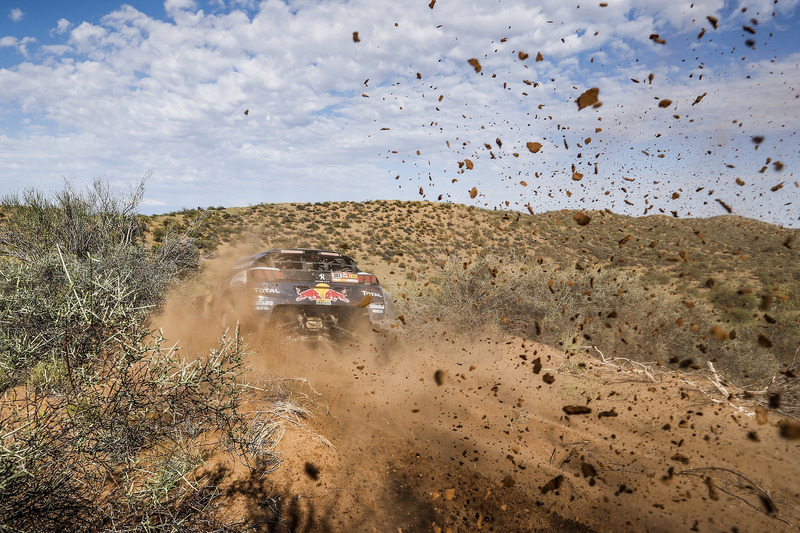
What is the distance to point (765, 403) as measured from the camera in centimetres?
514

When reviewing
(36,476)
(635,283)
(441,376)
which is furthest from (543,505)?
(635,283)

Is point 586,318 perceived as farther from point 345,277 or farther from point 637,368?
point 345,277

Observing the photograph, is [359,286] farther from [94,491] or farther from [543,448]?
[94,491]

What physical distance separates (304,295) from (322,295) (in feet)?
1.04

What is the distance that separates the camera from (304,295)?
701 cm

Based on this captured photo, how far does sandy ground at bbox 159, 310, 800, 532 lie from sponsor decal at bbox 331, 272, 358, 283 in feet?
5.42

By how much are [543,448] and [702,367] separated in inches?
206

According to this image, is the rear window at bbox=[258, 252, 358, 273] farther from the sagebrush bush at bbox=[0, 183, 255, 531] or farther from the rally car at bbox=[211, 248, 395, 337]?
the sagebrush bush at bbox=[0, 183, 255, 531]

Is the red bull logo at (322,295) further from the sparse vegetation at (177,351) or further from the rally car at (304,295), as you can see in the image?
the sparse vegetation at (177,351)

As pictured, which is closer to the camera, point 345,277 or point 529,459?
point 529,459

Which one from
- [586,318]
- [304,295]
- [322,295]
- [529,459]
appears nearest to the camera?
[529,459]

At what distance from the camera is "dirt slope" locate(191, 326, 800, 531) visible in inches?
143

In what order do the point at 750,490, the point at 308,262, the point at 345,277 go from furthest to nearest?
the point at 345,277
the point at 308,262
the point at 750,490

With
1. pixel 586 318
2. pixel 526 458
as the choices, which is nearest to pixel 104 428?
pixel 526 458
